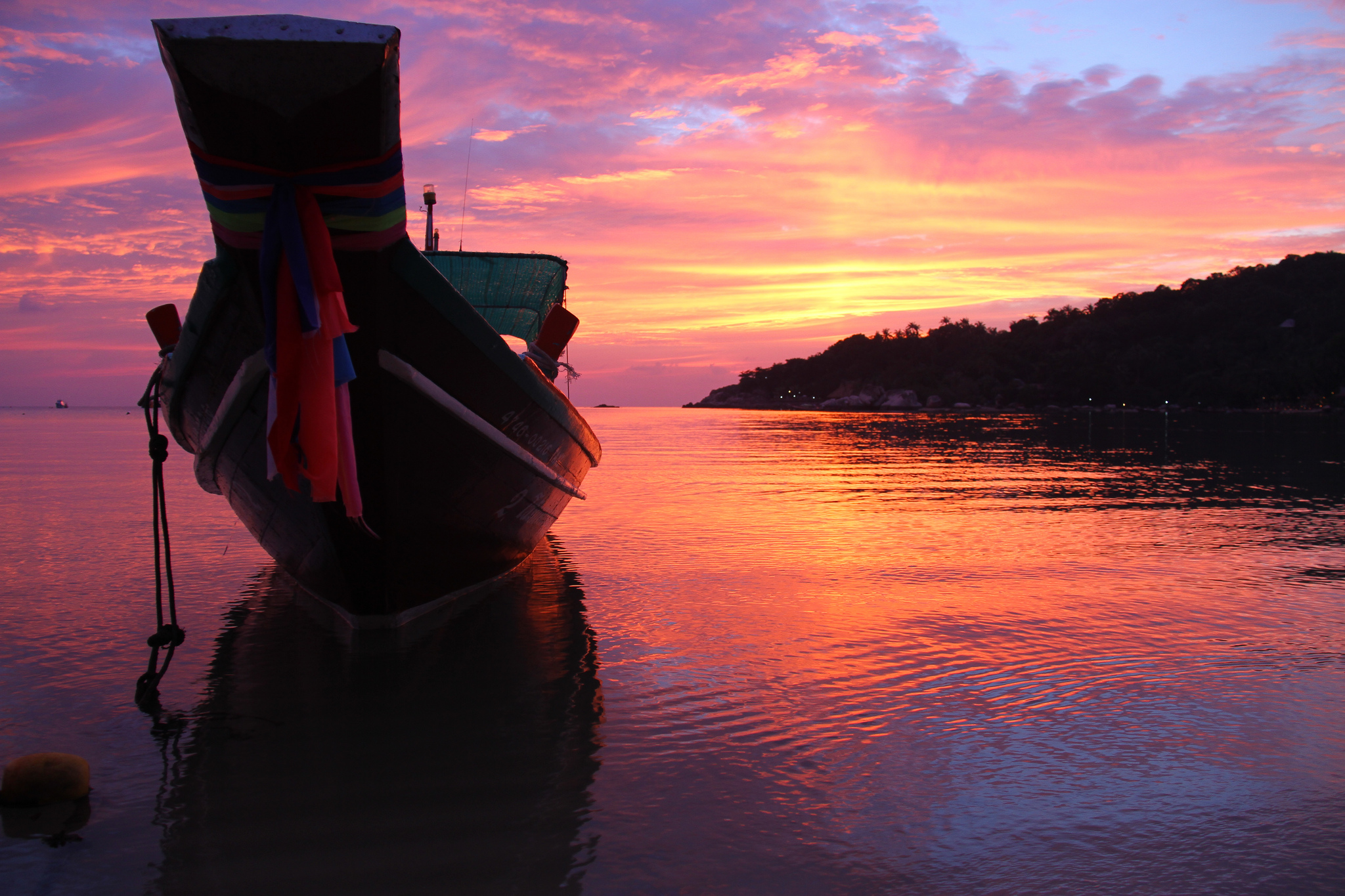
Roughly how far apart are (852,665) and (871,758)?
156cm

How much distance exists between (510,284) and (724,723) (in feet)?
30.8

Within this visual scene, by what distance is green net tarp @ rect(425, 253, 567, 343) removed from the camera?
12.5 meters

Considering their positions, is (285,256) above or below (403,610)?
above

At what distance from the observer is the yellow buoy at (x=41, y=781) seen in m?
3.78

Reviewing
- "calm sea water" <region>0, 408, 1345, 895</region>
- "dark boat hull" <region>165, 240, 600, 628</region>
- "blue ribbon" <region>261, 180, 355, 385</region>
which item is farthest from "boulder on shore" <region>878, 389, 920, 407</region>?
"blue ribbon" <region>261, 180, 355, 385</region>

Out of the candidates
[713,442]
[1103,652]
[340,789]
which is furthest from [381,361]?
[713,442]

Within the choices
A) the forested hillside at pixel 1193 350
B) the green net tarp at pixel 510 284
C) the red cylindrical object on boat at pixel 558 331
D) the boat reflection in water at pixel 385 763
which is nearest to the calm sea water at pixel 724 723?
the boat reflection in water at pixel 385 763

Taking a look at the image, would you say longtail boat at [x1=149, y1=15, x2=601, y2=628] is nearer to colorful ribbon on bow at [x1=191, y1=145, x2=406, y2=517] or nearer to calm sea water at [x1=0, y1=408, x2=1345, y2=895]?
colorful ribbon on bow at [x1=191, y1=145, x2=406, y2=517]

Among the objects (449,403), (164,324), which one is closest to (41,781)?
(449,403)

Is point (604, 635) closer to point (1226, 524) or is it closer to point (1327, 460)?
point (1226, 524)

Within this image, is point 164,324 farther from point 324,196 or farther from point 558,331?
point 558,331

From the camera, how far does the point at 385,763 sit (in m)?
4.28

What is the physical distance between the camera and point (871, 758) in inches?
168

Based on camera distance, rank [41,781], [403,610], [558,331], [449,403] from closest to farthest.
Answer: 1. [41,781]
2. [449,403]
3. [403,610]
4. [558,331]
